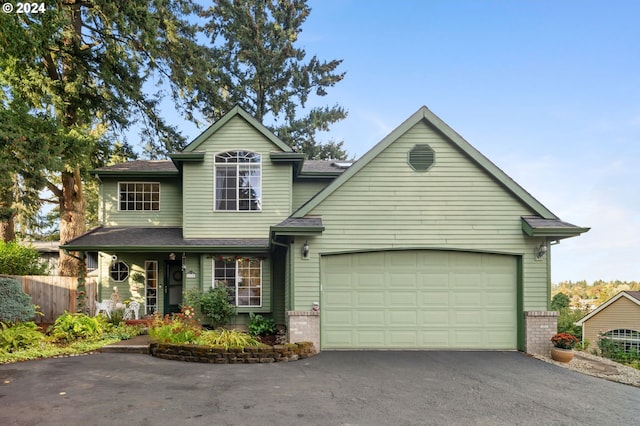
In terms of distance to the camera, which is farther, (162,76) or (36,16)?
(162,76)

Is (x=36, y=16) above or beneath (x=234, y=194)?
above

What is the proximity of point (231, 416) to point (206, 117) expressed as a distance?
22499 millimetres

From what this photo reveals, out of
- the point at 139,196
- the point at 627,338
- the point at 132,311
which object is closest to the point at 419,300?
the point at 132,311

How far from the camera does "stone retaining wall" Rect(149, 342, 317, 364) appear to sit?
8.61m

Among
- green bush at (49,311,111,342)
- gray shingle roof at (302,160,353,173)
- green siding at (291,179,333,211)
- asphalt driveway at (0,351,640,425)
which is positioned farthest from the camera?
gray shingle roof at (302,160,353,173)

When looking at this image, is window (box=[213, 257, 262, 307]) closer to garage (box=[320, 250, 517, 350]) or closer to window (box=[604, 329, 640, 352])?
garage (box=[320, 250, 517, 350])

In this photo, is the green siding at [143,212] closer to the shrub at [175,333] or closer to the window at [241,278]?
the window at [241,278]

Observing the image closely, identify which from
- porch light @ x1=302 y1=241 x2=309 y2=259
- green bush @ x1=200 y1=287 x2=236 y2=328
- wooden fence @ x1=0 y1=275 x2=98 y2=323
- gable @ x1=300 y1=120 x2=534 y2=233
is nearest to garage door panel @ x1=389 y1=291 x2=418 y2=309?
gable @ x1=300 y1=120 x2=534 y2=233

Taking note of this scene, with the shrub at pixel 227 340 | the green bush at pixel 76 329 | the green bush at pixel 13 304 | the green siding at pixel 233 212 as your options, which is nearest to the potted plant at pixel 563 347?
the shrub at pixel 227 340

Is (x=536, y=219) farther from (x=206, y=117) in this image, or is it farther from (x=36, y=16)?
(x=206, y=117)

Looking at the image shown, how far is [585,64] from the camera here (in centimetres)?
1227

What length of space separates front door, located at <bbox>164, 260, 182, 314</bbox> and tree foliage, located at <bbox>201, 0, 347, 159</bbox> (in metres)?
13.2

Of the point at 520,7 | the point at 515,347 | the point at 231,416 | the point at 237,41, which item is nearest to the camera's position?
the point at 231,416

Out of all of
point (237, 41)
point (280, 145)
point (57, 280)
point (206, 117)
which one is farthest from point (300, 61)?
point (57, 280)
